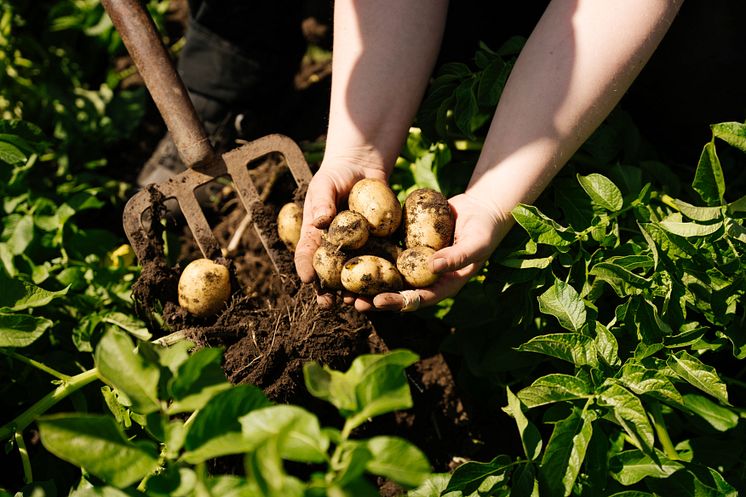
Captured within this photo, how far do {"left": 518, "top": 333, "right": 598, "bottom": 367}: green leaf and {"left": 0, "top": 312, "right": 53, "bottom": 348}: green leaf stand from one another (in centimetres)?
106

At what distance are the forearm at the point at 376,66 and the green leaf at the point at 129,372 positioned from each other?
97 centimetres

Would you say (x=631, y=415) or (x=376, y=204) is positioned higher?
(x=376, y=204)

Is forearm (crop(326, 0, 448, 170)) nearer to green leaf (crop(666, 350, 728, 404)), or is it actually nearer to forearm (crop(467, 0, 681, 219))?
forearm (crop(467, 0, 681, 219))

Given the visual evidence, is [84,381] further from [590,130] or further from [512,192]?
[590,130]

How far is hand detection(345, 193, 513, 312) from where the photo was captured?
140 cm

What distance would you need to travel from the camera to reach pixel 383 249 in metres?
1.65

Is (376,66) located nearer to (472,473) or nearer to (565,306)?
(565,306)

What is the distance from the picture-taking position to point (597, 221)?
1479 mm

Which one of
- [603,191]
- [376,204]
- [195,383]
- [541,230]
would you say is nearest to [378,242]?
[376,204]

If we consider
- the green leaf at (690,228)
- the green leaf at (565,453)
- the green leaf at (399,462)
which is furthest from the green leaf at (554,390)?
the green leaf at (399,462)

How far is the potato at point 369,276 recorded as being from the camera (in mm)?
1467

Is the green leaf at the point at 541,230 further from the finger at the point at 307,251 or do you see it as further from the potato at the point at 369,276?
the finger at the point at 307,251

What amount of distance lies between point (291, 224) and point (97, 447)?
3.22 ft

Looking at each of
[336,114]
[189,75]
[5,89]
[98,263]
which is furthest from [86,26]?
[336,114]
